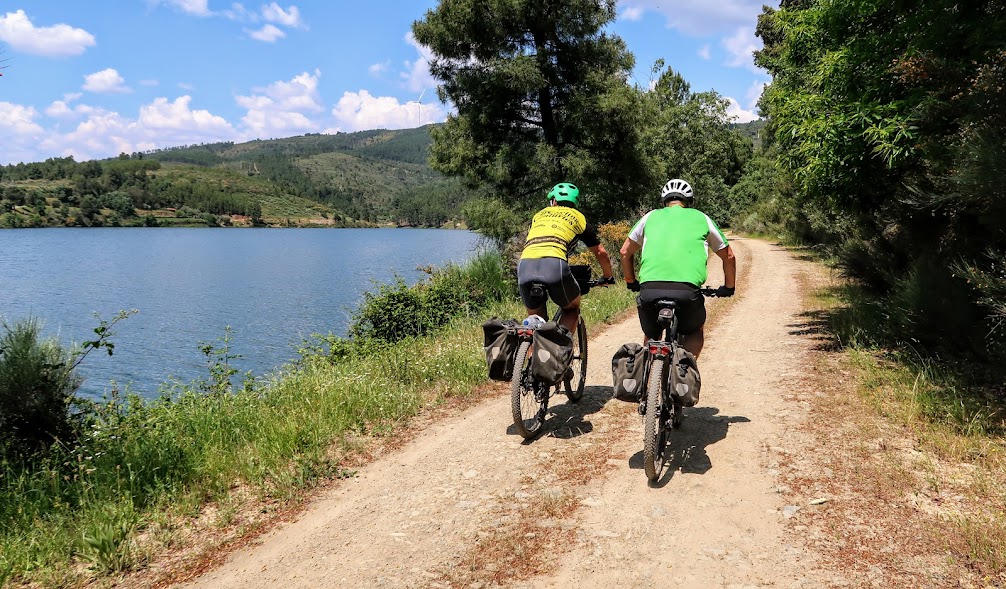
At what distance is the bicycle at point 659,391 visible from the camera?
4324mm

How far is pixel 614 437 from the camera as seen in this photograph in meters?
5.63

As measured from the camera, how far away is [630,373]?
4520 millimetres

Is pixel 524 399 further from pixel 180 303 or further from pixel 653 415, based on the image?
pixel 180 303

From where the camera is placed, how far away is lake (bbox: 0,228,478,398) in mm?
16141

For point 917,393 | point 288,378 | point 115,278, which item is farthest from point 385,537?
point 115,278

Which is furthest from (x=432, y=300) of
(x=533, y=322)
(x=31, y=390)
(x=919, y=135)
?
(x=919, y=135)

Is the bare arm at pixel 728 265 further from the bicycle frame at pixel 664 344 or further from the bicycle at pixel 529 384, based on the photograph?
the bicycle at pixel 529 384

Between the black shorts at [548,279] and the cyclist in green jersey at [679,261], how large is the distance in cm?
77

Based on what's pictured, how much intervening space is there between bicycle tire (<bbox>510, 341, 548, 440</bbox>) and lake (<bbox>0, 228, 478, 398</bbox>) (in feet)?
16.4

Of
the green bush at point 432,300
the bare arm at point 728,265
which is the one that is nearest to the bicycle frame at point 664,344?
the bare arm at point 728,265

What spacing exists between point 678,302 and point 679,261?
336 mm

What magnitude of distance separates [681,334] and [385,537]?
2.89 m

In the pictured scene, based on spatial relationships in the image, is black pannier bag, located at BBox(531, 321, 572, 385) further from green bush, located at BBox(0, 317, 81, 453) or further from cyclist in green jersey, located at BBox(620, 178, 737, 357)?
green bush, located at BBox(0, 317, 81, 453)

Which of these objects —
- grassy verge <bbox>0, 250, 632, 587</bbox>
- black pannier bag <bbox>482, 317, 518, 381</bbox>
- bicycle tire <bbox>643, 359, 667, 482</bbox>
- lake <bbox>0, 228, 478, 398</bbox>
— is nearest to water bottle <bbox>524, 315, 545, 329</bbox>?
black pannier bag <bbox>482, 317, 518, 381</bbox>
